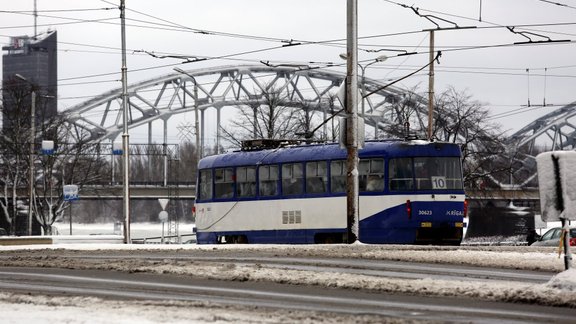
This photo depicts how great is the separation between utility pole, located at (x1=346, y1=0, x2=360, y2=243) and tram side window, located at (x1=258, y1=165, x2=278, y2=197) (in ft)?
27.1

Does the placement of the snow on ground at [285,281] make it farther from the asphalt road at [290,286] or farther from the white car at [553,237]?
the white car at [553,237]

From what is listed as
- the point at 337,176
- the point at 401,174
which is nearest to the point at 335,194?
the point at 337,176

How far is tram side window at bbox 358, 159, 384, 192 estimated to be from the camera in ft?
112

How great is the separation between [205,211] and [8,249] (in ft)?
35.7

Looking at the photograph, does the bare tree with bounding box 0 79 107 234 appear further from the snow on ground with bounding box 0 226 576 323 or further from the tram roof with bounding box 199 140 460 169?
the snow on ground with bounding box 0 226 576 323

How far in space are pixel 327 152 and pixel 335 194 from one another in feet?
4.55

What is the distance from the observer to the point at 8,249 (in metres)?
31.3

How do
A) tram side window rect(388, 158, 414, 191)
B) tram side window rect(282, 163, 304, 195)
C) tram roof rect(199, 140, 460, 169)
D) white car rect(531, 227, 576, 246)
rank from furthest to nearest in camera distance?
white car rect(531, 227, 576, 246) → tram side window rect(282, 163, 304, 195) → tram roof rect(199, 140, 460, 169) → tram side window rect(388, 158, 414, 191)

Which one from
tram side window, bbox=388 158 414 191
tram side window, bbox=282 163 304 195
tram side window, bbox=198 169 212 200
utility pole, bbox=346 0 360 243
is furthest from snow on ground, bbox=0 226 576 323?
tram side window, bbox=198 169 212 200

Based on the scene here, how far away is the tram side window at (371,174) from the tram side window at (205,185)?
8.11m

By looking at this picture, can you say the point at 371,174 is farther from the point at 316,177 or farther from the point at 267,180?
the point at 267,180

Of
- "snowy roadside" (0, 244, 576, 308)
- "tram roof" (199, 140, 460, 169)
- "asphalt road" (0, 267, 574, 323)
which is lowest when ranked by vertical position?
"asphalt road" (0, 267, 574, 323)

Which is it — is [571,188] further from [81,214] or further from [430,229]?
[81,214]

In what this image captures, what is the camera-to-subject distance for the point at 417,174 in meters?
34.0
